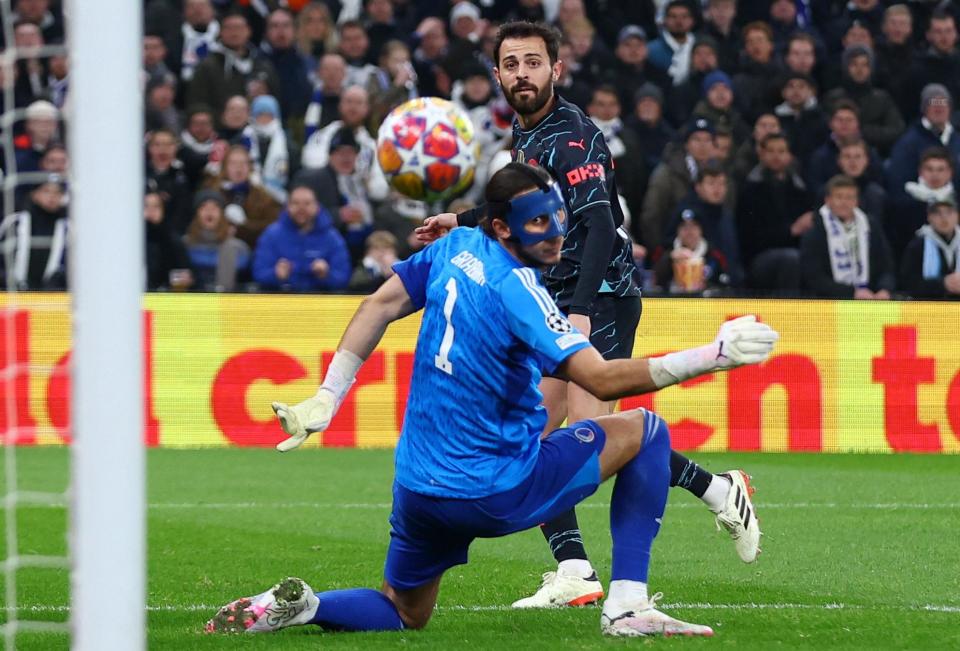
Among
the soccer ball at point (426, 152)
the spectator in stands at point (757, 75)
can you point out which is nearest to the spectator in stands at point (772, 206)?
the spectator in stands at point (757, 75)

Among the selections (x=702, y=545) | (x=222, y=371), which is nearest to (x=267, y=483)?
(x=222, y=371)

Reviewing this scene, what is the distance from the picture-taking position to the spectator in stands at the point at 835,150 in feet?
53.8

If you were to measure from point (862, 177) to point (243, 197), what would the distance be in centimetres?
607

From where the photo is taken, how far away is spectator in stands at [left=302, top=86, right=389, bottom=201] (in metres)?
15.4

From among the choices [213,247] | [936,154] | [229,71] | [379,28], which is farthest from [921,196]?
[229,71]

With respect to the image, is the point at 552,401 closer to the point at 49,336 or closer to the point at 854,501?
the point at 854,501

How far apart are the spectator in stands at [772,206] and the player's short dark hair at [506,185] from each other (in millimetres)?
10124

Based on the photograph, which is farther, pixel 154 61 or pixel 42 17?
pixel 42 17

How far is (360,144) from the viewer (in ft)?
50.8

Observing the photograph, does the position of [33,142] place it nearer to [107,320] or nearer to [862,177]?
[862,177]

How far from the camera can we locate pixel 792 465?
41.8ft

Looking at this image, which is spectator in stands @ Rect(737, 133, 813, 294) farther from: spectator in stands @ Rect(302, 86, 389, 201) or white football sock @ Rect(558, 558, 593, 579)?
white football sock @ Rect(558, 558, 593, 579)

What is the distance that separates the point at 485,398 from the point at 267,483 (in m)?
6.42

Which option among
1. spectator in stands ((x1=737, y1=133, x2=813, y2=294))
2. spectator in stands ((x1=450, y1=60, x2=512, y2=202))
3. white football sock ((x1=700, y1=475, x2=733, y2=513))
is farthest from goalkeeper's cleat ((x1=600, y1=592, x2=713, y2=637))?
spectator in stands ((x1=737, y1=133, x2=813, y2=294))
